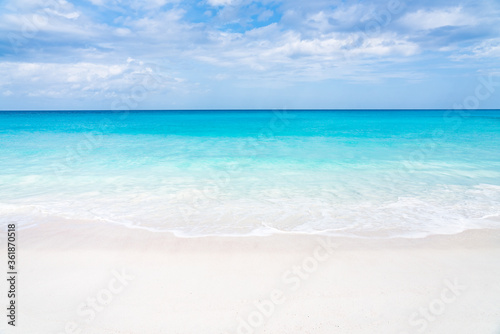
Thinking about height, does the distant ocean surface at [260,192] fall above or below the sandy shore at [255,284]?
above

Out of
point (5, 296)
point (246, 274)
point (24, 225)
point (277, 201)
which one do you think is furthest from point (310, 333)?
point (24, 225)

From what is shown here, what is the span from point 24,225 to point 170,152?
10495mm

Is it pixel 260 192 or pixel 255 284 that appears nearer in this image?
pixel 255 284

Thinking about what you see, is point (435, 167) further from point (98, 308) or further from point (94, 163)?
point (94, 163)

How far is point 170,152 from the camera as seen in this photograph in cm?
1698

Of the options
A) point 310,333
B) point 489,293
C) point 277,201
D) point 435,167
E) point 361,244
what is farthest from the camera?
point 435,167

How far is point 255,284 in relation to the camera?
14.9 ft

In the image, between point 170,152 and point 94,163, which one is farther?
point 170,152

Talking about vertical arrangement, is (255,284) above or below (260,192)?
below

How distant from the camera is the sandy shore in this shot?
3768 mm

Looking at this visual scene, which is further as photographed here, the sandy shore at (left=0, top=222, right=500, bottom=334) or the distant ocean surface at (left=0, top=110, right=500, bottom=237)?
the distant ocean surface at (left=0, top=110, right=500, bottom=237)

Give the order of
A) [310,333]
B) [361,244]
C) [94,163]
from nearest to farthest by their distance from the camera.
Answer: [310,333] → [361,244] → [94,163]

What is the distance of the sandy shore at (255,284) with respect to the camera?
3.77 metres

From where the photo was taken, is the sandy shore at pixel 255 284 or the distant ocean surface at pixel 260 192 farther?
the distant ocean surface at pixel 260 192
